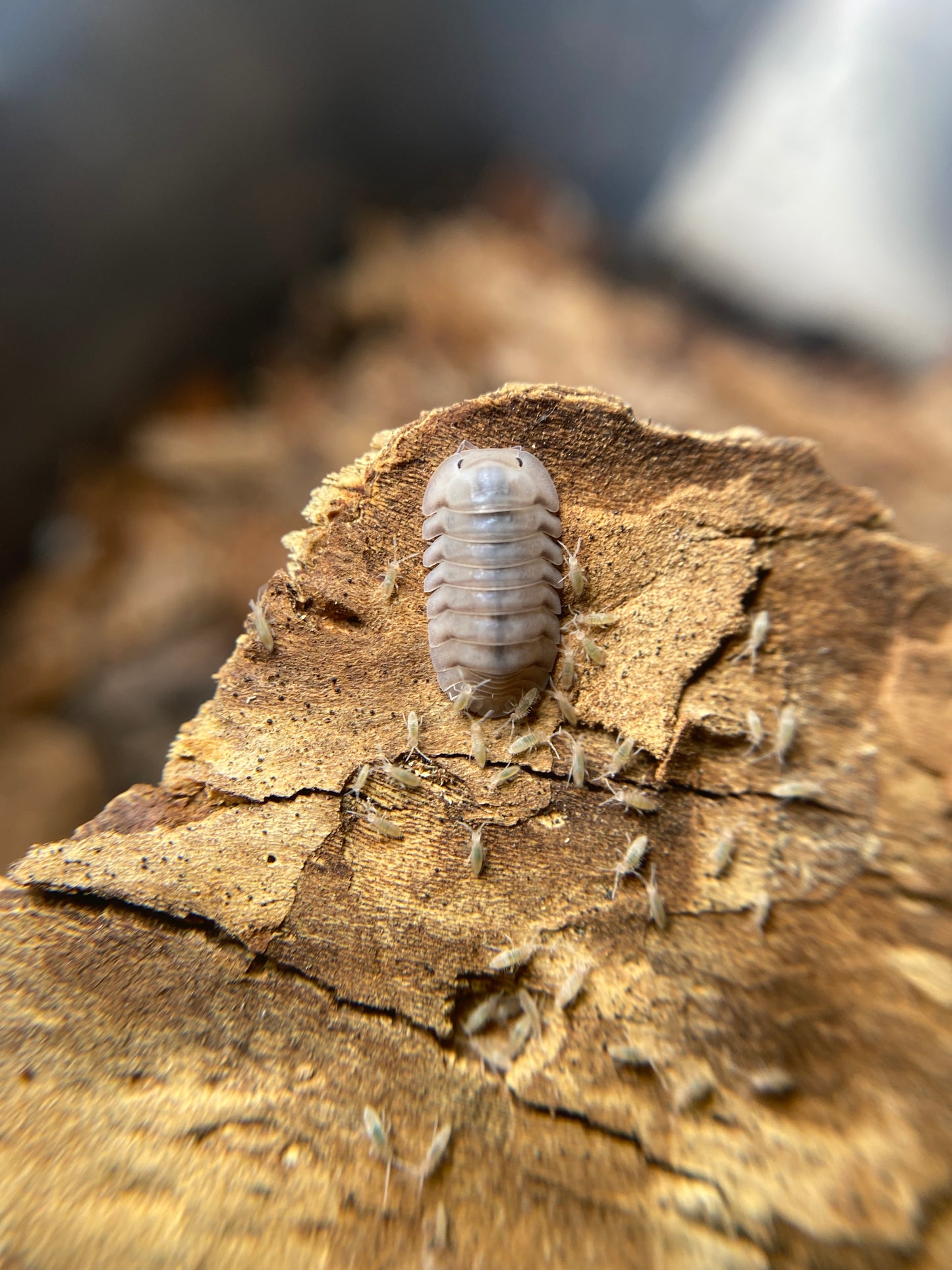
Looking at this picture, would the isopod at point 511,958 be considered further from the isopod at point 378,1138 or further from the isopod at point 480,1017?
the isopod at point 378,1138

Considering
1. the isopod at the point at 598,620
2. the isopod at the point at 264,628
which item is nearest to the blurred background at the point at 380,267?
the isopod at the point at 264,628

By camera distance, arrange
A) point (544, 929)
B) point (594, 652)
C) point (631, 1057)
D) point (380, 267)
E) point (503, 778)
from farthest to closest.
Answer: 1. point (380, 267)
2. point (594, 652)
3. point (503, 778)
4. point (544, 929)
5. point (631, 1057)

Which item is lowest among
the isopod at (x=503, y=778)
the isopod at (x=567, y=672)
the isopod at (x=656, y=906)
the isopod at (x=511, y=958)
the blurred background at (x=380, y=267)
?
the isopod at (x=511, y=958)

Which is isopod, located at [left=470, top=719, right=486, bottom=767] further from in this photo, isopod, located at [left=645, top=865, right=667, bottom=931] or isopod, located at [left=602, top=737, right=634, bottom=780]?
isopod, located at [left=645, top=865, right=667, bottom=931]

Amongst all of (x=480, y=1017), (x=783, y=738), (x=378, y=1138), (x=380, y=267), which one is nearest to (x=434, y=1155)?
(x=378, y=1138)

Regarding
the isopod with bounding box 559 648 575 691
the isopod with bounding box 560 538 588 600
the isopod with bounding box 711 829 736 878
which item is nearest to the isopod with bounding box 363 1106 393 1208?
the isopod with bounding box 711 829 736 878

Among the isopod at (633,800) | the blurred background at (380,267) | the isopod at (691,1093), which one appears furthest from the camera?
the blurred background at (380,267)

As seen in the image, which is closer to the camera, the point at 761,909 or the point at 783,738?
the point at 761,909

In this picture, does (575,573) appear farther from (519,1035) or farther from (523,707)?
(519,1035)
